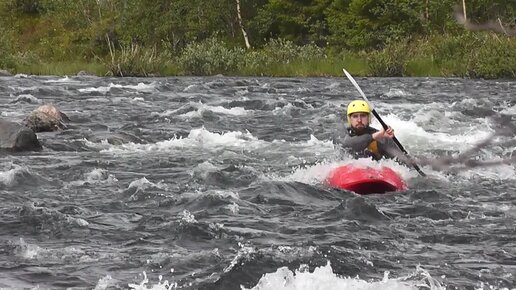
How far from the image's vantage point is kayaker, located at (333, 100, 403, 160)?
9398 millimetres

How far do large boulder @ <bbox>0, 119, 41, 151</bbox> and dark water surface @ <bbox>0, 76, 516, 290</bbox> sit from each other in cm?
28

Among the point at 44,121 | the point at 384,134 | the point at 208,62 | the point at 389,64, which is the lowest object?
the point at 208,62

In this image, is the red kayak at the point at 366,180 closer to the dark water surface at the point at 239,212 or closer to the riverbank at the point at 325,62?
the dark water surface at the point at 239,212

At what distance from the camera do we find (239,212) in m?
7.34

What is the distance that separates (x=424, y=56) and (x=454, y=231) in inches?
775

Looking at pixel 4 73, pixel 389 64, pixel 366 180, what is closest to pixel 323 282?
pixel 366 180

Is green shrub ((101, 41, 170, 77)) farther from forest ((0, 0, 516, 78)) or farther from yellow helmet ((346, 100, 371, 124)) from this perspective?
yellow helmet ((346, 100, 371, 124))

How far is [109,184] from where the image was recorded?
27.9 feet

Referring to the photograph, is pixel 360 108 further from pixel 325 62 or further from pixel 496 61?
pixel 325 62

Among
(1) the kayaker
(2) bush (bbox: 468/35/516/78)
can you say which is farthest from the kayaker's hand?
(2) bush (bbox: 468/35/516/78)

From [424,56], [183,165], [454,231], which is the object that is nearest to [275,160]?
[183,165]

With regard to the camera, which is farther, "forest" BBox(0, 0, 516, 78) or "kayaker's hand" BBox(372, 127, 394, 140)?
"forest" BBox(0, 0, 516, 78)

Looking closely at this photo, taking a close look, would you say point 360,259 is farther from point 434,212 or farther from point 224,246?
point 434,212

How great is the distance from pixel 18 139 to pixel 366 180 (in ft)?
17.2
